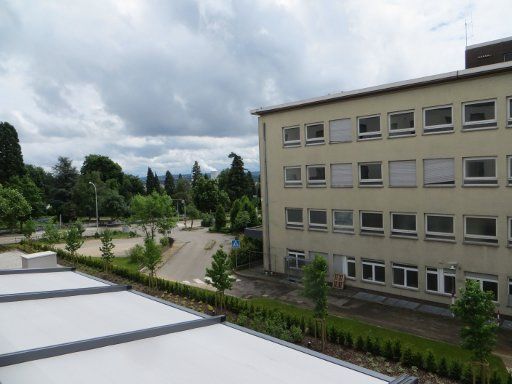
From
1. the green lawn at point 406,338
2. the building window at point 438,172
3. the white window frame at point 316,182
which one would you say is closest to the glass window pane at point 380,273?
the green lawn at point 406,338

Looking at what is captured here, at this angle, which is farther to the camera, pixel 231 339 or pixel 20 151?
pixel 20 151

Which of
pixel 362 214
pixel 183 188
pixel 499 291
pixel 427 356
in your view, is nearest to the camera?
pixel 427 356

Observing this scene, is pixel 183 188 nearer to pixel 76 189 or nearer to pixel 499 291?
pixel 76 189

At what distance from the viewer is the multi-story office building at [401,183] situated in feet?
65.4

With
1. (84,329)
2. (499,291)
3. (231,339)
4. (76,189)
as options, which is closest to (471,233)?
(499,291)

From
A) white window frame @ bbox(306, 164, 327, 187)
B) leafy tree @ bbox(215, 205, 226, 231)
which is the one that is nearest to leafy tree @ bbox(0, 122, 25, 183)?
leafy tree @ bbox(215, 205, 226, 231)

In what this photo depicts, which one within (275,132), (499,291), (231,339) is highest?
(275,132)

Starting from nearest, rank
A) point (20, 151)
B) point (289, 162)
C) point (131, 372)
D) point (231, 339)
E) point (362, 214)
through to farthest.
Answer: point (131, 372) → point (231, 339) → point (362, 214) → point (289, 162) → point (20, 151)

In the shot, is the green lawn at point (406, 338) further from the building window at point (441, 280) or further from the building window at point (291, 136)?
the building window at point (291, 136)

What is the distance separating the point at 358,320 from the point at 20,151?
6996 centimetres

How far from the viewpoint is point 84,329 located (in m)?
9.49

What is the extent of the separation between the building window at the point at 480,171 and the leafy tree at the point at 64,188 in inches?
2645

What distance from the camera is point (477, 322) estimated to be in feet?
39.7

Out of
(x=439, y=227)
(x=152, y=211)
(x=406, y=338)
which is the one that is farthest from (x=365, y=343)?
(x=152, y=211)
